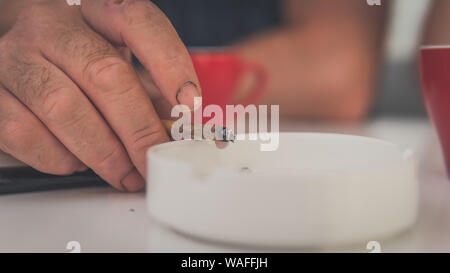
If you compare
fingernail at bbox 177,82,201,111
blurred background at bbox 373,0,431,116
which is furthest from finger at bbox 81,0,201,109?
blurred background at bbox 373,0,431,116

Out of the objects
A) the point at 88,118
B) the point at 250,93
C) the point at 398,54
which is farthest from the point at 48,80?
the point at 398,54

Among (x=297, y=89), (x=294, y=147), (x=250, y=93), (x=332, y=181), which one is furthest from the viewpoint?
(x=297, y=89)

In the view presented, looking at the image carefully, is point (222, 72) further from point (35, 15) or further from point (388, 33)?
point (388, 33)

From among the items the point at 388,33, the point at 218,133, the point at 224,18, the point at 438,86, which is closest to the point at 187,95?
the point at 218,133

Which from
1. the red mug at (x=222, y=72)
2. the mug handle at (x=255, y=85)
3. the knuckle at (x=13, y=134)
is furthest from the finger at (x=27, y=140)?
the mug handle at (x=255, y=85)

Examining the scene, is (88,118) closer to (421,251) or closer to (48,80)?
(48,80)

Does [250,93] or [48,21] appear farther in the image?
[250,93]
